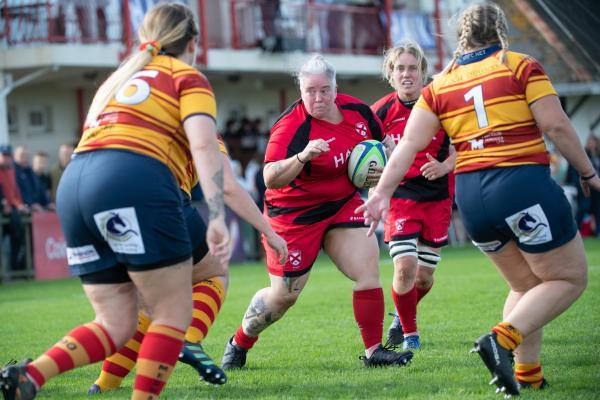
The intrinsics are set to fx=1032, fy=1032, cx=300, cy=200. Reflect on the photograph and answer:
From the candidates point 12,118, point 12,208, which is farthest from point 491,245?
point 12,118

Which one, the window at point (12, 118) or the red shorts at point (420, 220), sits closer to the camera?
the red shorts at point (420, 220)

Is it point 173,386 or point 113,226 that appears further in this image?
point 173,386

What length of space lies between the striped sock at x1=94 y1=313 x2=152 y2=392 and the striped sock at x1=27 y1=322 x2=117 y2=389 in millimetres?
1149

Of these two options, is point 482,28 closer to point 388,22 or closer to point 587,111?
point 388,22

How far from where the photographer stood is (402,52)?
26.3ft

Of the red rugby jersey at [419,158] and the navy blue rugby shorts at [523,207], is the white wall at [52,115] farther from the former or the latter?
the navy blue rugby shorts at [523,207]

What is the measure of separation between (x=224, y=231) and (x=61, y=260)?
14065 mm

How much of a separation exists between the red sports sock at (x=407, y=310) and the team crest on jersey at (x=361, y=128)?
4.38ft

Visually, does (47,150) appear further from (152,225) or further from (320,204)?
(152,225)

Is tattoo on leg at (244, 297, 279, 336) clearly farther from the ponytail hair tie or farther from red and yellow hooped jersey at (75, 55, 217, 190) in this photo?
the ponytail hair tie

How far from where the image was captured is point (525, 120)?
211 inches

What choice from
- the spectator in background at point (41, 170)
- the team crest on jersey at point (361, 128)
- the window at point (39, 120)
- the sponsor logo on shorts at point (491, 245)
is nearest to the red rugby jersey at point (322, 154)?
the team crest on jersey at point (361, 128)

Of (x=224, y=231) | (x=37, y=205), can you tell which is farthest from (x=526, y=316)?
(x=37, y=205)

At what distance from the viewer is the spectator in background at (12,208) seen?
17438 mm
